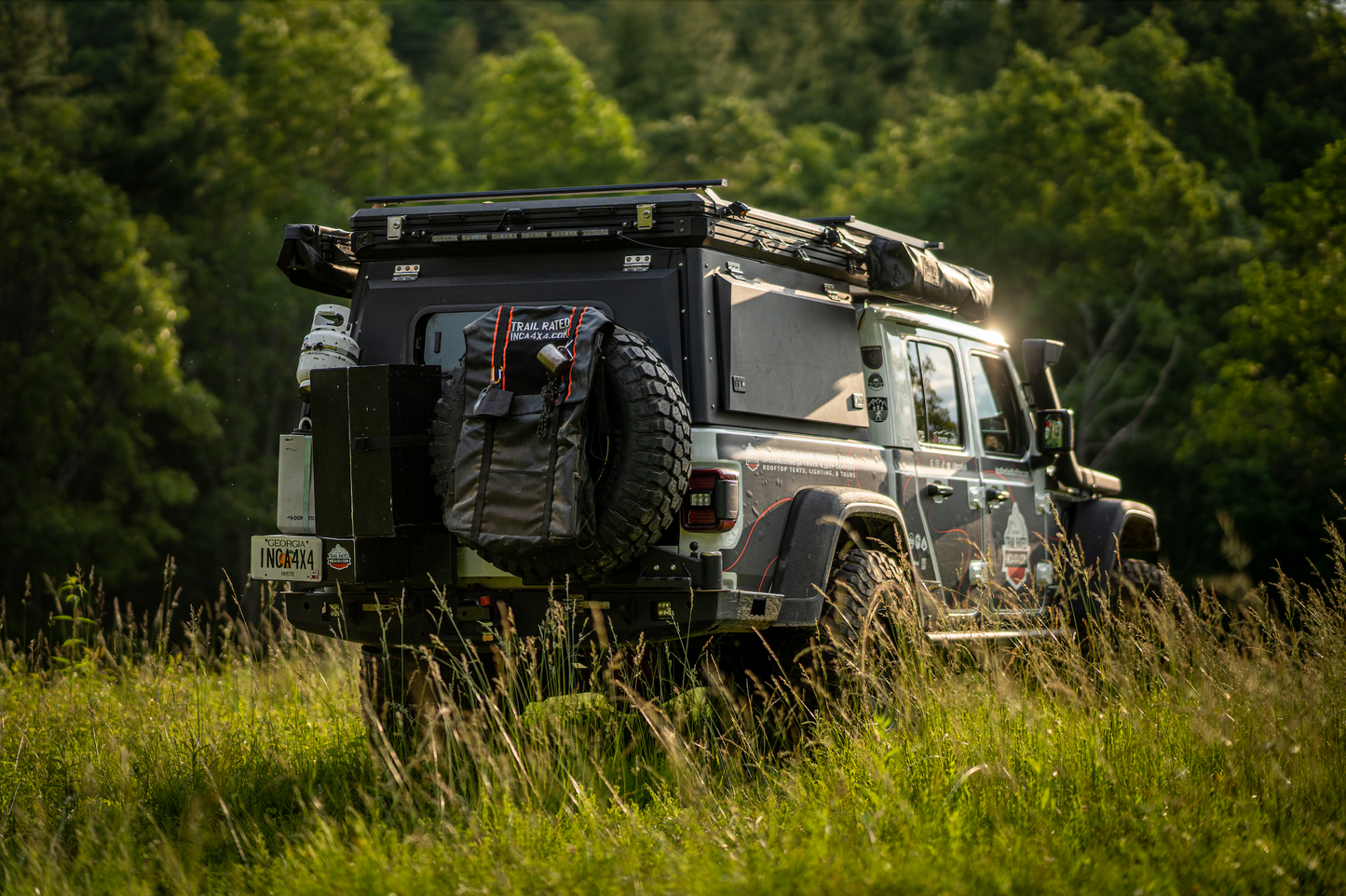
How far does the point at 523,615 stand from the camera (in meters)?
5.61

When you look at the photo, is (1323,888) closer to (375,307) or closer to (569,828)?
(569,828)

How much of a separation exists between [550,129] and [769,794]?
3430cm

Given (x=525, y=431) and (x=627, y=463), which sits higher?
(x=525, y=431)

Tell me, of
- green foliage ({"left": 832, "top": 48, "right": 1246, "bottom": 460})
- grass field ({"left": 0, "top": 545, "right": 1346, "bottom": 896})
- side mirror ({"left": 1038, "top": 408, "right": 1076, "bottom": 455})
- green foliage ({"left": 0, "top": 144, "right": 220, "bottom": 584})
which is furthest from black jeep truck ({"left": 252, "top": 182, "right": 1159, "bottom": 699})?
green foliage ({"left": 832, "top": 48, "right": 1246, "bottom": 460})

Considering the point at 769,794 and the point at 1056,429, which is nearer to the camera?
the point at 769,794

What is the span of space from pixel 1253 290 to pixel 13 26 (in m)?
24.9

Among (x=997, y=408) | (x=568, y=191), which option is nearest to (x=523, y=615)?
(x=568, y=191)

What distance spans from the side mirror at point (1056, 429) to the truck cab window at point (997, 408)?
154 millimetres

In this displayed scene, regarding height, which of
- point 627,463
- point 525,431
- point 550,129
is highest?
point 550,129

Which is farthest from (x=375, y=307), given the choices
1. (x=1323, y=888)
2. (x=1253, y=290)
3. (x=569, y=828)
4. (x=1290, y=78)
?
(x=1290, y=78)

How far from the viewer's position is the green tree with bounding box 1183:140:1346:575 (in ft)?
66.3

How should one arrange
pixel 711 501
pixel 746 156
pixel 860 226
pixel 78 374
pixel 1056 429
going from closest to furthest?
1. pixel 711 501
2. pixel 860 226
3. pixel 1056 429
4. pixel 78 374
5. pixel 746 156

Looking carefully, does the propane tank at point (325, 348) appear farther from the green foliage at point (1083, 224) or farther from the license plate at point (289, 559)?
the green foliage at point (1083, 224)

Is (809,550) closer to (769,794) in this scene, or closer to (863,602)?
(863,602)
